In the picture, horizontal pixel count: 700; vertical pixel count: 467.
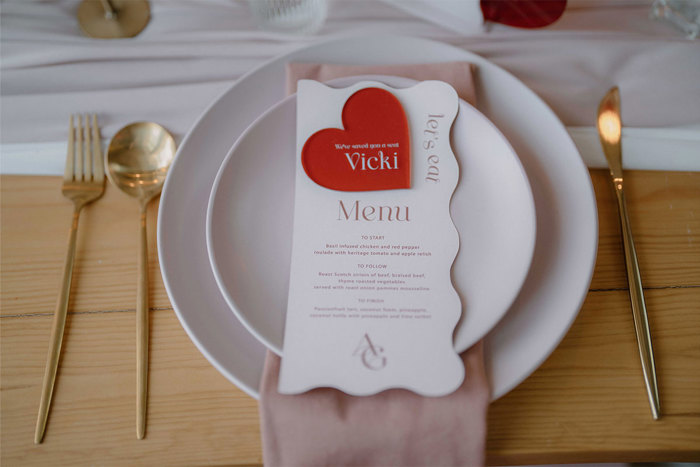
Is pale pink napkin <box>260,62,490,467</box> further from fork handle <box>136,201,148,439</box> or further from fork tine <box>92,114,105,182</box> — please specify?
fork tine <box>92,114,105,182</box>

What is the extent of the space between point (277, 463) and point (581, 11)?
0.74m

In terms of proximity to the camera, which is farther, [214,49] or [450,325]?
[214,49]

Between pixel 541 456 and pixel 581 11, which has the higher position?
pixel 581 11

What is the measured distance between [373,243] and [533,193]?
0.62ft

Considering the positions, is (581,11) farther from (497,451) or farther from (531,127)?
(497,451)

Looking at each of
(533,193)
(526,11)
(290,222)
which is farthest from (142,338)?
(526,11)

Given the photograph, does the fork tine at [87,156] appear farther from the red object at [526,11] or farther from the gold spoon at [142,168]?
the red object at [526,11]

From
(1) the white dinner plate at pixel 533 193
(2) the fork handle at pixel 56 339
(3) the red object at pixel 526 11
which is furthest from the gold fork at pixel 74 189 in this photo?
(3) the red object at pixel 526 11

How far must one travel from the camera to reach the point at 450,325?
0.38m

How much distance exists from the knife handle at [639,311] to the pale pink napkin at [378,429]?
19 centimetres

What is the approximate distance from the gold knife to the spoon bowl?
550 mm

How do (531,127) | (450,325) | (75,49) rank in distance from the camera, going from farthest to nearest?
1. (75,49)
2. (531,127)
3. (450,325)

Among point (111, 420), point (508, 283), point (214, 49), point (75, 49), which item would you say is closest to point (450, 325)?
point (508, 283)

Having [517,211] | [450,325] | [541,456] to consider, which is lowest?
[541,456]
